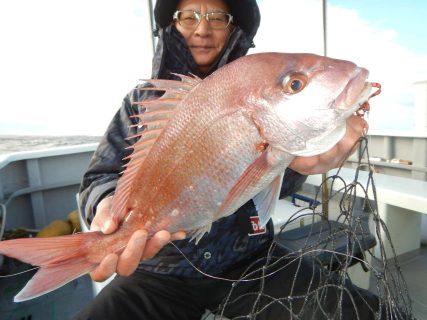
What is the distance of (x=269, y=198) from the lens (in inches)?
47.7

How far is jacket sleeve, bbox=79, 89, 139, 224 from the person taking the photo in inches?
62.9

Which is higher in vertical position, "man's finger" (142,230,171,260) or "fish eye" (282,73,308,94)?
"fish eye" (282,73,308,94)

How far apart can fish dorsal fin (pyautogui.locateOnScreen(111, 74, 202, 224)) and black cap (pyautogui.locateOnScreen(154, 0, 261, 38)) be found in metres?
1.14

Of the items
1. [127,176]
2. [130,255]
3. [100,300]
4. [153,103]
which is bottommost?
[100,300]

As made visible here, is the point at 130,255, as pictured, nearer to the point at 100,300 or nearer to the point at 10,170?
the point at 100,300

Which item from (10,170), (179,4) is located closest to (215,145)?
(179,4)

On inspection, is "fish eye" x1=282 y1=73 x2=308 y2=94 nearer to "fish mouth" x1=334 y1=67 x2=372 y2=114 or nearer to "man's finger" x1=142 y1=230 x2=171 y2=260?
"fish mouth" x1=334 y1=67 x2=372 y2=114

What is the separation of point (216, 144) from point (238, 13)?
1.37m

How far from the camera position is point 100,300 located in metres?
1.57

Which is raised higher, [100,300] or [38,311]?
[100,300]

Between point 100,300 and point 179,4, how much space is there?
5.74 ft

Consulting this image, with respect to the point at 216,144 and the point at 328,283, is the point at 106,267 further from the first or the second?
the point at 328,283

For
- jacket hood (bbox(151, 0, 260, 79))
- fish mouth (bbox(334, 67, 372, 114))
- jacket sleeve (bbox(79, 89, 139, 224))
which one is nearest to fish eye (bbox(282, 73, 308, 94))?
fish mouth (bbox(334, 67, 372, 114))

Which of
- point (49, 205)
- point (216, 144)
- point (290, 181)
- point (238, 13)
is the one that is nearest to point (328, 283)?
point (290, 181)
